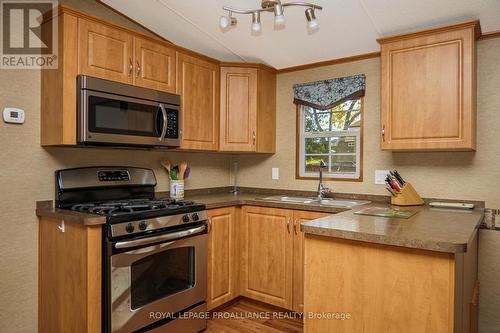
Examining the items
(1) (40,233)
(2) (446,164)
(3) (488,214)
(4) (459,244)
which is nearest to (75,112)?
(1) (40,233)

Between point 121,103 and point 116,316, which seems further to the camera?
point 121,103

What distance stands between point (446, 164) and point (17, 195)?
118 inches

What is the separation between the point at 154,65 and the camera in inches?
99.9

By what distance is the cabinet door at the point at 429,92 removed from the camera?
7.16 ft

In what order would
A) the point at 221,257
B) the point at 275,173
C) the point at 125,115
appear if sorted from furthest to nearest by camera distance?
the point at 275,173, the point at 221,257, the point at 125,115

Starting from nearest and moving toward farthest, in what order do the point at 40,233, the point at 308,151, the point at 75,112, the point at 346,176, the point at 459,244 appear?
the point at 459,244 < the point at 75,112 < the point at 40,233 < the point at 346,176 < the point at 308,151

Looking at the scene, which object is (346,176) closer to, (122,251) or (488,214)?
(488,214)

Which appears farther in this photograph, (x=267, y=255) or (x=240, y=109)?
(x=240, y=109)

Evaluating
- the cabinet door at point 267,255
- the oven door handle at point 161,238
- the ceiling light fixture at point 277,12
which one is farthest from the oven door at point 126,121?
the cabinet door at point 267,255

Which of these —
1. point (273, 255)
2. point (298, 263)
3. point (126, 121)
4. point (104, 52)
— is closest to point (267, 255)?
point (273, 255)

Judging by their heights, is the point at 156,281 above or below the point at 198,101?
below

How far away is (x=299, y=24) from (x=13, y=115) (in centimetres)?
211

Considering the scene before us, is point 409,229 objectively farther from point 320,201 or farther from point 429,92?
point 320,201

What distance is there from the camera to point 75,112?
2078 millimetres
